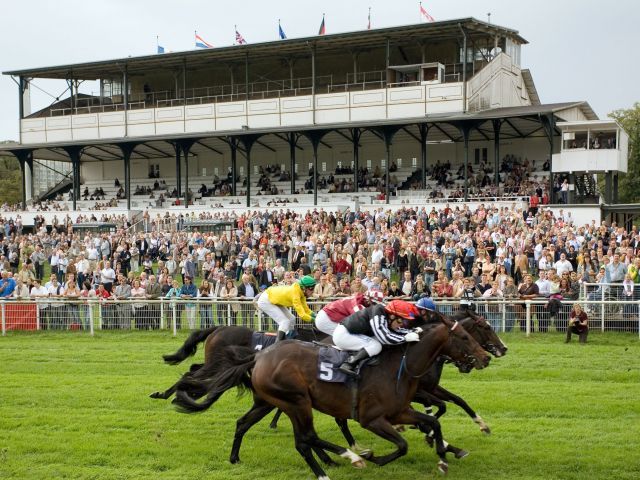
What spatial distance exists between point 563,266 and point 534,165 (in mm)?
17886

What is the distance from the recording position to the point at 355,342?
Answer: 26.5 feet

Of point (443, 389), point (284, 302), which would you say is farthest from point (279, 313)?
point (443, 389)

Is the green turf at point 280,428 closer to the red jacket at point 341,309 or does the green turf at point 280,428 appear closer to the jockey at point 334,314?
the jockey at point 334,314

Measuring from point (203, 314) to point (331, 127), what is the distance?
806 inches

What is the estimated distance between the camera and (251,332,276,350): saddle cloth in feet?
32.4

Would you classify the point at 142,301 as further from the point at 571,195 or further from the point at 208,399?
the point at 571,195

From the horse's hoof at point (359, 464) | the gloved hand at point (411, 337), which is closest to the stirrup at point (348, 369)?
the gloved hand at point (411, 337)

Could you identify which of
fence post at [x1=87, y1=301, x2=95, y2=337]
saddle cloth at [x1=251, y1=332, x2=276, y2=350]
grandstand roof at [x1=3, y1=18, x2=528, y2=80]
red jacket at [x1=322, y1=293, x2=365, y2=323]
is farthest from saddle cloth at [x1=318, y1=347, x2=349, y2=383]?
grandstand roof at [x1=3, y1=18, x2=528, y2=80]

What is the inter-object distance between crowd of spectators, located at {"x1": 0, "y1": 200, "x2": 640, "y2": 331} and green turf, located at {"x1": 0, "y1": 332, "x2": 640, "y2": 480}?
2699 millimetres

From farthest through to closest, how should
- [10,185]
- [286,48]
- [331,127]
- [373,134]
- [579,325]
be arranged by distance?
[10,185] → [373,134] → [286,48] → [331,127] → [579,325]

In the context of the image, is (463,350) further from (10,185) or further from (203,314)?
(10,185)

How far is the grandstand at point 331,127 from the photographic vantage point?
107 feet

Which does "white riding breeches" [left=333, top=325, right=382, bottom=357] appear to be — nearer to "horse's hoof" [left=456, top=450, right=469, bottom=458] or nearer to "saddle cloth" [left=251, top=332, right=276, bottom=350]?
"horse's hoof" [left=456, top=450, right=469, bottom=458]

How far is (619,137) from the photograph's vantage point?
29734 mm
